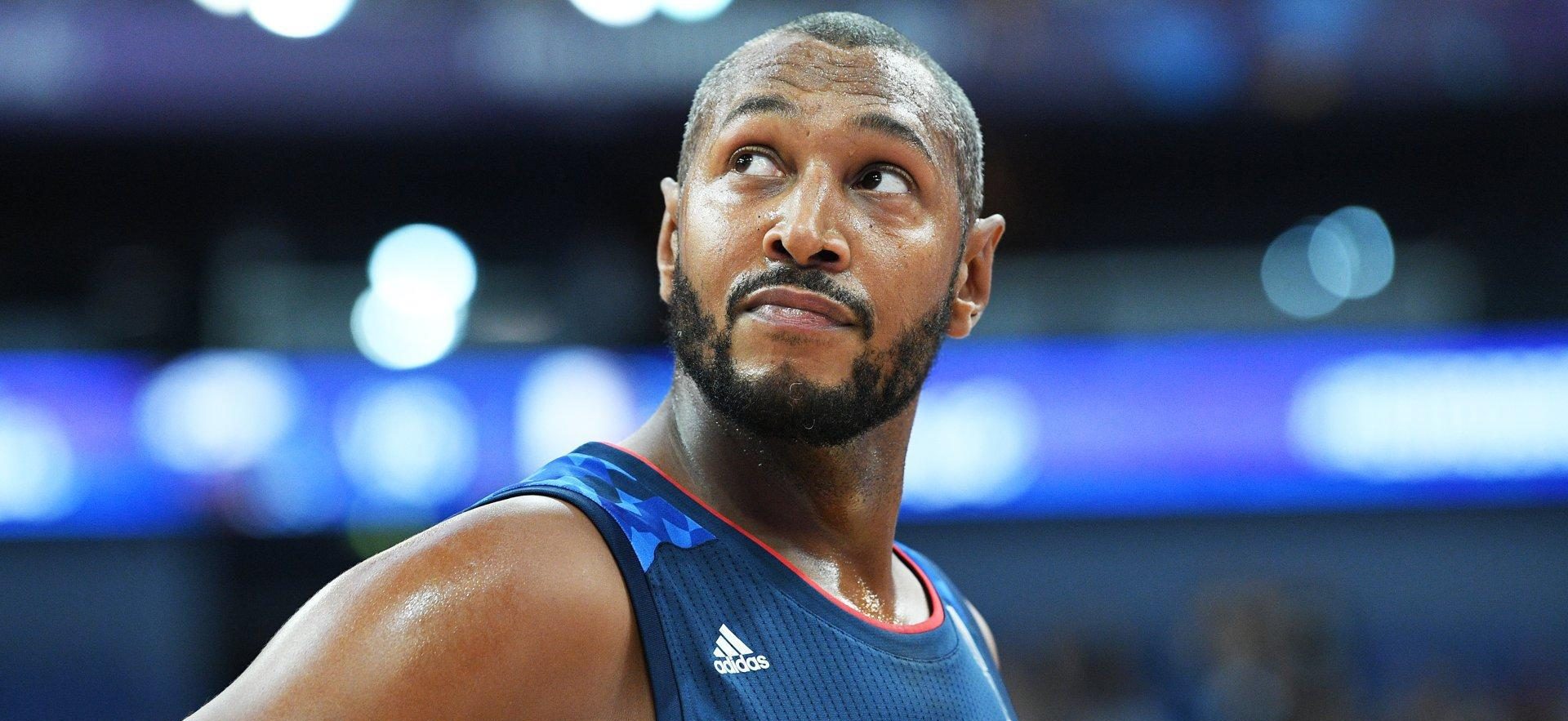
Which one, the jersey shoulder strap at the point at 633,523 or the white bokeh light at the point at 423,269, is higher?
the white bokeh light at the point at 423,269

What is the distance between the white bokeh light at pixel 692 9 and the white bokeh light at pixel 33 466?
4668mm

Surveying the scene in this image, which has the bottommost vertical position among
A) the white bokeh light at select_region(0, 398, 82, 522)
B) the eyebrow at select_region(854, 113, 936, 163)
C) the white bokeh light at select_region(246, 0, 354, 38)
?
the white bokeh light at select_region(0, 398, 82, 522)

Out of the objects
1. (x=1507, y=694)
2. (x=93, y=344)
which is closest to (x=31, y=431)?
(x=93, y=344)

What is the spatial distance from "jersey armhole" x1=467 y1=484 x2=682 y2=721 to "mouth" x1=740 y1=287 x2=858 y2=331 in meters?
0.40

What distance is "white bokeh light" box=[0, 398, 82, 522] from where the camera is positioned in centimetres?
871

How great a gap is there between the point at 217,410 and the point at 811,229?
Answer: 7.57 m

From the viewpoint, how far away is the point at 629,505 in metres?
1.94

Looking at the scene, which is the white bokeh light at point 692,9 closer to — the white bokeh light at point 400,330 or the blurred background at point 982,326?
the blurred background at point 982,326

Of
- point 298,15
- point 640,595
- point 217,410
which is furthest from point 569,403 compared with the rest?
point 640,595

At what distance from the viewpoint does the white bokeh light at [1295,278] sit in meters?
9.67

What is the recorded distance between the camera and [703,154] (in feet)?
7.48

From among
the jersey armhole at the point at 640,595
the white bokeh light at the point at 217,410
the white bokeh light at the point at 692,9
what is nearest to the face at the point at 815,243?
the jersey armhole at the point at 640,595

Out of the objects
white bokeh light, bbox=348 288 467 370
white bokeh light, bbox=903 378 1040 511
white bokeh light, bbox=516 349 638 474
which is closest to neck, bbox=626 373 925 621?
white bokeh light, bbox=903 378 1040 511

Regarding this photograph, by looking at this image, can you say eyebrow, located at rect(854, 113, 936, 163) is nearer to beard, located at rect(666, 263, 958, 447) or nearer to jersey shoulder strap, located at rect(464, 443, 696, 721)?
beard, located at rect(666, 263, 958, 447)
